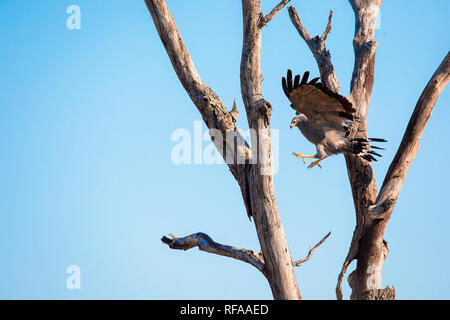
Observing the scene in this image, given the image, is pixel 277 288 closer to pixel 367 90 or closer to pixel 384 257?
pixel 384 257

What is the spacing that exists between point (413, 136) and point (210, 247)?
2.87 metres

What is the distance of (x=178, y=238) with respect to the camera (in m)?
6.22

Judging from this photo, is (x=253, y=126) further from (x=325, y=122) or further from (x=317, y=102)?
(x=325, y=122)

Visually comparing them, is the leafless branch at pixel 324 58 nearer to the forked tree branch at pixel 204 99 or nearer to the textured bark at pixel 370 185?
the textured bark at pixel 370 185

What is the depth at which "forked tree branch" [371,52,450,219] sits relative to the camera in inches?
246

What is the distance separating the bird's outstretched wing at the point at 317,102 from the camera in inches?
223

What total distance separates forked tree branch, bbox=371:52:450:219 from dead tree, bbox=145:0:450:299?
1 centimetres

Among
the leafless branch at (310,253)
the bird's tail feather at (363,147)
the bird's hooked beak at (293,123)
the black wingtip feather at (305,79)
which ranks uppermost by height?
the black wingtip feather at (305,79)

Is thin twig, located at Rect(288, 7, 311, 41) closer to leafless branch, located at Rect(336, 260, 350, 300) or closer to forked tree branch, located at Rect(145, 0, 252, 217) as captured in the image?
forked tree branch, located at Rect(145, 0, 252, 217)

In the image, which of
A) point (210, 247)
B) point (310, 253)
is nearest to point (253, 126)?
point (210, 247)

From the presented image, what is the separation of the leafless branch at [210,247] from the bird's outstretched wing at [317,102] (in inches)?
74.7

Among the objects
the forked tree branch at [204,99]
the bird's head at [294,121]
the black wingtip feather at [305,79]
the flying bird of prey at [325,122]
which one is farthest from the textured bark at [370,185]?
the forked tree branch at [204,99]
